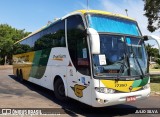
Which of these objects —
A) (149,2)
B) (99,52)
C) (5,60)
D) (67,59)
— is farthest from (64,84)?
(5,60)

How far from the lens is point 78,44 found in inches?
400

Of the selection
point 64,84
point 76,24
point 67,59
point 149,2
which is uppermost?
point 149,2

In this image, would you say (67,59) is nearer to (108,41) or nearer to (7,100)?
(108,41)

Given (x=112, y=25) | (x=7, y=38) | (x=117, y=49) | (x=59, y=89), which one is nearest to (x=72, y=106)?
(x=59, y=89)

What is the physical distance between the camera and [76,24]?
1057 centimetres

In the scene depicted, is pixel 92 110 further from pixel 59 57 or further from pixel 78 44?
pixel 59 57

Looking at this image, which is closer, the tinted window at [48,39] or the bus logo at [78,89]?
the bus logo at [78,89]

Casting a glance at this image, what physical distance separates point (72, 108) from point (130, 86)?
251cm

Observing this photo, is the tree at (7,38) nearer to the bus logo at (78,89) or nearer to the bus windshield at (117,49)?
the bus logo at (78,89)

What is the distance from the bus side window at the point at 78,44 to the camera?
9617 mm

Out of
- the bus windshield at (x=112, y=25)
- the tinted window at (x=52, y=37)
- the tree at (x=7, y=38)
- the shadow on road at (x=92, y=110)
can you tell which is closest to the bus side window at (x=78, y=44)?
the bus windshield at (x=112, y=25)

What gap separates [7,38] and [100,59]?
5068cm

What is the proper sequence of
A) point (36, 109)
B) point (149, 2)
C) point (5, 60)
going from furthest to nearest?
point (5, 60)
point (149, 2)
point (36, 109)

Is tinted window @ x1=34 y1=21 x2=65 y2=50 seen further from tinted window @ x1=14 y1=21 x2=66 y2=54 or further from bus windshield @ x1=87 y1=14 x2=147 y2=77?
bus windshield @ x1=87 y1=14 x2=147 y2=77
